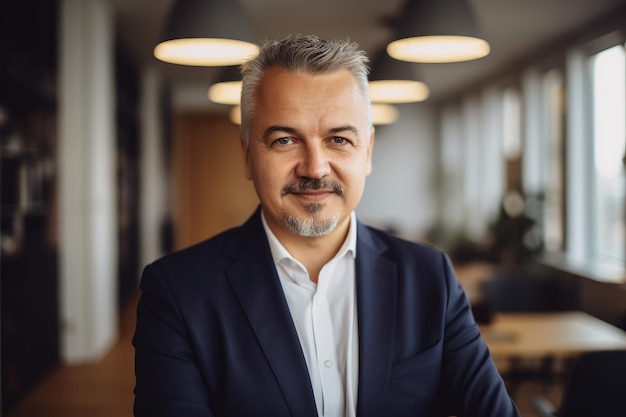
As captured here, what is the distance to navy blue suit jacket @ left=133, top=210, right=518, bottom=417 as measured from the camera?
4.70 ft

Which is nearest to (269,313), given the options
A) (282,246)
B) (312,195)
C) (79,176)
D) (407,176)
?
(282,246)

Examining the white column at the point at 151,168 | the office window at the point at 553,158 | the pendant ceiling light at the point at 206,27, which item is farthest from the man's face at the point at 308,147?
the white column at the point at 151,168

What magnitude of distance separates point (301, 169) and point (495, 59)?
8205 mm

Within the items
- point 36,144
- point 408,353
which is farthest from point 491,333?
point 36,144

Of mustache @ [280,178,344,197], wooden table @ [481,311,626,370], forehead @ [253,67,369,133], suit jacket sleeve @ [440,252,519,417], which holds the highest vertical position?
forehead @ [253,67,369,133]

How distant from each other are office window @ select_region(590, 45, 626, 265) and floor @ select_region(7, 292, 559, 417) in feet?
6.59

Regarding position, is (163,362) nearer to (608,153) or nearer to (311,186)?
(311,186)

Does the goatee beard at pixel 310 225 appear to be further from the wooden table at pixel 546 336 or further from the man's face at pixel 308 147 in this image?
the wooden table at pixel 546 336

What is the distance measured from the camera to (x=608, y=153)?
21.7 feet

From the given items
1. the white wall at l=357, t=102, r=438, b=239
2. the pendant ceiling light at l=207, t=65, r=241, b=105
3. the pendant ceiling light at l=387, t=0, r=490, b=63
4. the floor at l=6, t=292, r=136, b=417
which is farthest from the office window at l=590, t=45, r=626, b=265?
the white wall at l=357, t=102, r=438, b=239

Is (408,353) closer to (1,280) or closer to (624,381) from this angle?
(624,381)

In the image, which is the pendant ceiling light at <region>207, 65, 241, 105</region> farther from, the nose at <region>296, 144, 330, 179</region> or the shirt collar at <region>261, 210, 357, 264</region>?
the nose at <region>296, 144, 330, 179</region>

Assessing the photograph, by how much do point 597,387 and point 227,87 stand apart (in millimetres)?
2551

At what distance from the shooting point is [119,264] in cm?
818
